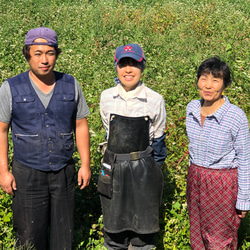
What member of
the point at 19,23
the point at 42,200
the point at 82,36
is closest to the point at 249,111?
the point at 42,200

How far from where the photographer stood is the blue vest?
3.21 meters

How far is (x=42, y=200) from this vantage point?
3.40 meters

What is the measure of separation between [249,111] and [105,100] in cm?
354

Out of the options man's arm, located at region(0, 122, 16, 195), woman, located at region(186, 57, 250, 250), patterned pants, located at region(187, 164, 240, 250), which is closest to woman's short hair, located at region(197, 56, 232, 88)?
woman, located at region(186, 57, 250, 250)

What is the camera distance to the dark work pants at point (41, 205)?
3.35m

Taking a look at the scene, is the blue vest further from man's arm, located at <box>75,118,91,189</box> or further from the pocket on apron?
the pocket on apron

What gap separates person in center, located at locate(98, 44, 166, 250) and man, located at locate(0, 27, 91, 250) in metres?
0.28

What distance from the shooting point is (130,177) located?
3484mm

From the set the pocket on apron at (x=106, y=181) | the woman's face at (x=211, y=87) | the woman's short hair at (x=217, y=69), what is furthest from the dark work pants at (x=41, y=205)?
the woman's short hair at (x=217, y=69)

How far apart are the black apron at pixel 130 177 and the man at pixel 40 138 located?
0.30 m

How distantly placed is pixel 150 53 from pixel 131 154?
19.0 feet

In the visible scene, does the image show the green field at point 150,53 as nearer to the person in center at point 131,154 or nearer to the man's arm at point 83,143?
the person in center at point 131,154

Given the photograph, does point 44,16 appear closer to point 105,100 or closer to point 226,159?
point 105,100

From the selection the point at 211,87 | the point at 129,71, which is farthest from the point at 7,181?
the point at 211,87
